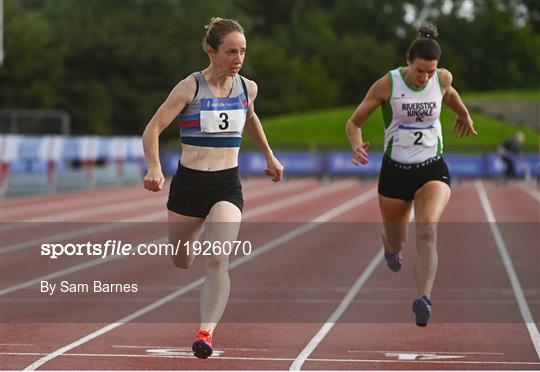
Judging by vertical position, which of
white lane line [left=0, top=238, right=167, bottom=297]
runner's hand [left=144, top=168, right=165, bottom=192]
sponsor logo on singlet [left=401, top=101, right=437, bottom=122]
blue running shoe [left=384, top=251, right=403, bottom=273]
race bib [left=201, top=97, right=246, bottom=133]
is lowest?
white lane line [left=0, top=238, right=167, bottom=297]

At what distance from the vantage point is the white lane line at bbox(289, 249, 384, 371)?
966 cm

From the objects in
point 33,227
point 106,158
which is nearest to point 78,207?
point 33,227

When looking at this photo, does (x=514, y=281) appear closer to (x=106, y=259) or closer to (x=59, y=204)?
(x=106, y=259)

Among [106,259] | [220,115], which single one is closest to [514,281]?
[106,259]

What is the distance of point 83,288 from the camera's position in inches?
581

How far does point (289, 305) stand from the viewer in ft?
44.0

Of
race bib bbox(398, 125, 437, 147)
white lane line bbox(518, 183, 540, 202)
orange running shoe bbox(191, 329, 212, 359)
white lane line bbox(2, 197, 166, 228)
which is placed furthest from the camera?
white lane line bbox(518, 183, 540, 202)

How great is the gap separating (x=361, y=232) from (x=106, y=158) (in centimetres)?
1973

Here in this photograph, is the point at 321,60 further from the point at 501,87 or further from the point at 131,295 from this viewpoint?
the point at 131,295

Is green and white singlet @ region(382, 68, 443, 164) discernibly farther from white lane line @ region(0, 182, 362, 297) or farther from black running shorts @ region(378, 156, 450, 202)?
white lane line @ region(0, 182, 362, 297)

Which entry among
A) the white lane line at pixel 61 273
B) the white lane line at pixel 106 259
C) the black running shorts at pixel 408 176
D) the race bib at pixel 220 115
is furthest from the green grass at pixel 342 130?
the race bib at pixel 220 115

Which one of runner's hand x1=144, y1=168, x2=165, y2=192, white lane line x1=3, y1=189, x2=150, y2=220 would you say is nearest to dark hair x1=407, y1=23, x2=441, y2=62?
runner's hand x1=144, y1=168, x2=165, y2=192

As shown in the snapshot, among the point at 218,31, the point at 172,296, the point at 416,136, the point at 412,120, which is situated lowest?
the point at 172,296

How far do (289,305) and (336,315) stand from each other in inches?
33.8
